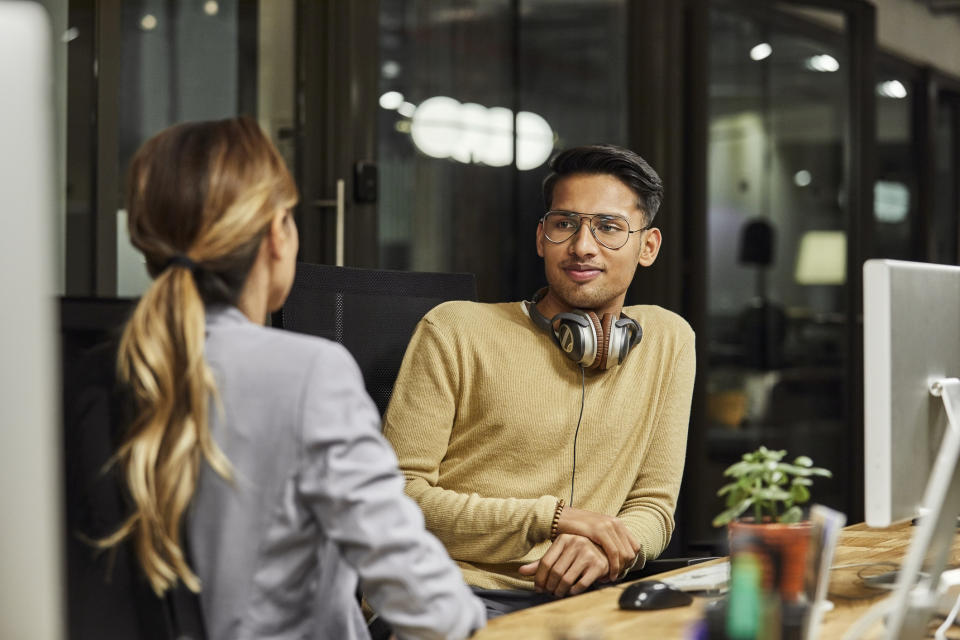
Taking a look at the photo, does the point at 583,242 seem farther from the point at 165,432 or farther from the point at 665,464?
the point at 165,432

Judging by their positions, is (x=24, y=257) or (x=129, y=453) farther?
(x=129, y=453)

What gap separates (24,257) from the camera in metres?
0.66

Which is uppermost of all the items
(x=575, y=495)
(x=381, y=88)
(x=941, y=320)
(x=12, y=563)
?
(x=381, y=88)

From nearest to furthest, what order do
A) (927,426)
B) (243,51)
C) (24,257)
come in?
(24,257) < (927,426) < (243,51)

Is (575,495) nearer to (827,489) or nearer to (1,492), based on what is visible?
(1,492)

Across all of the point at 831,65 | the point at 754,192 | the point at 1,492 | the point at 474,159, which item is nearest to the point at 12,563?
the point at 1,492

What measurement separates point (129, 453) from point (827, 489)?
14.4 ft

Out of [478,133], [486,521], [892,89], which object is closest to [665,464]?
[486,521]

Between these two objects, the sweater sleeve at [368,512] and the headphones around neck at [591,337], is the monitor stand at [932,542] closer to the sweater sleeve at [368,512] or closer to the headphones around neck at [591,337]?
the sweater sleeve at [368,512]

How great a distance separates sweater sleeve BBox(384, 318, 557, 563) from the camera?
1.86 metres

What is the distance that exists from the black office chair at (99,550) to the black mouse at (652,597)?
54cm

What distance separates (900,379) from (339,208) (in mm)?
2372

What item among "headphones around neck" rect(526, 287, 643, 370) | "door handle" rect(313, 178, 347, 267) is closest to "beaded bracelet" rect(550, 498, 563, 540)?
"headphones around neck" rect(526, 287, 643, 370)

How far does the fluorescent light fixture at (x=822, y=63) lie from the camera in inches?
193
